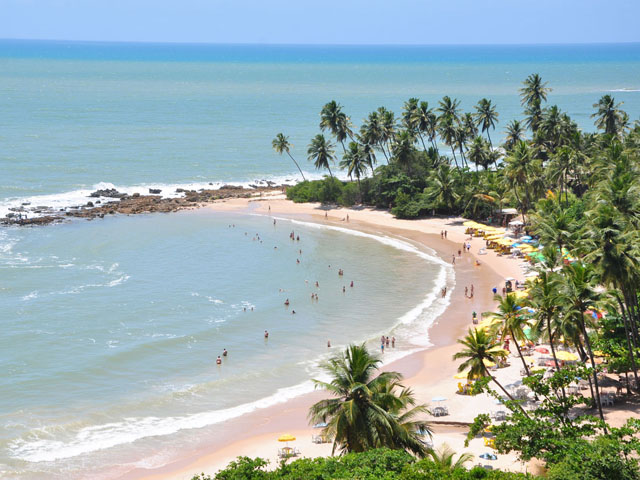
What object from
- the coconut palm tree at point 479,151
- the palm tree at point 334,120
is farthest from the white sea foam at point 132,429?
the palm tree at point 334,120

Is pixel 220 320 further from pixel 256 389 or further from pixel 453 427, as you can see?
pixel 453 427

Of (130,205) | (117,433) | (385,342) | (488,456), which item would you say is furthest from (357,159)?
(488,456)

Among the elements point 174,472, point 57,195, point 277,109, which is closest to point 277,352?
point 174,472

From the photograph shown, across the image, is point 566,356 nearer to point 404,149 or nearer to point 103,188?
point 404,149

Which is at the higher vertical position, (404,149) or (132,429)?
(404,149)

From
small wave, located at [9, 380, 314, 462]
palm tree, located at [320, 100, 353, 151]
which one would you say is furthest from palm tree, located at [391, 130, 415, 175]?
small wave, located at [9, 380, 314, 462]

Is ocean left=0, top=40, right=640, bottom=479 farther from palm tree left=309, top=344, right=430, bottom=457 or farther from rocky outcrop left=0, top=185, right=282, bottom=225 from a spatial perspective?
palm tree left=309, top=344, right=430, bottom=457
